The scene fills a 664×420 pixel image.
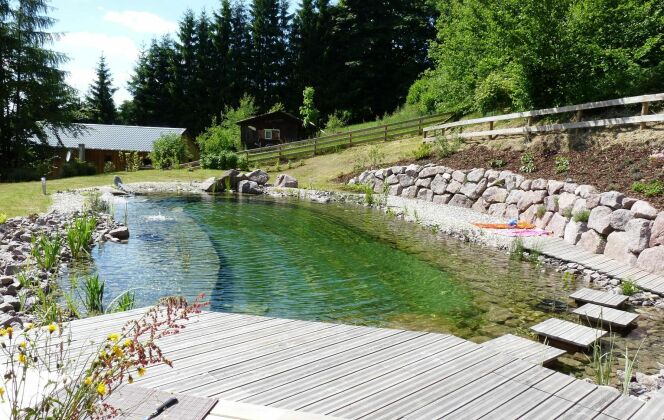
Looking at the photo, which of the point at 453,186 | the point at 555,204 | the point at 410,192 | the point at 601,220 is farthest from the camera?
the point at 410,192

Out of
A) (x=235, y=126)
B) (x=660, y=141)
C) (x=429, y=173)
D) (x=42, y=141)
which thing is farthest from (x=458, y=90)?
(x=42, y=141)

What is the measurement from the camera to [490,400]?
3.47 m

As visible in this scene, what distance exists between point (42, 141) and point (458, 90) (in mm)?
24138

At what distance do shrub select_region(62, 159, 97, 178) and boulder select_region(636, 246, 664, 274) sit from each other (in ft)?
88.3

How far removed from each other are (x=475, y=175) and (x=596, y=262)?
7129 mm

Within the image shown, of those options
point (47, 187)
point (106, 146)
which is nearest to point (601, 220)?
point (47, 187)

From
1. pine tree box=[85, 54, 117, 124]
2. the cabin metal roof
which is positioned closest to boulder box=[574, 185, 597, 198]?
the cabin metal roof

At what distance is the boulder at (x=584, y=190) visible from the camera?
10981 mm

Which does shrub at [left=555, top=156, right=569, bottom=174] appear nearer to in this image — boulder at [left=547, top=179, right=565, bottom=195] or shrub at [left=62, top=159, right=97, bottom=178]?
boulder at [left=547, top=179, right=565, bottom=195]

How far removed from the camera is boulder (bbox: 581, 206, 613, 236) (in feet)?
31.4

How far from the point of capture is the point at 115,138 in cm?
3656

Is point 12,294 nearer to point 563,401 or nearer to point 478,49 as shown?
point 563,401

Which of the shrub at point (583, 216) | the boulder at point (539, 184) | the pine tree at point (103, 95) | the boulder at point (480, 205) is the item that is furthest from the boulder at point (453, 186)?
the pine tree at point (103, 95)

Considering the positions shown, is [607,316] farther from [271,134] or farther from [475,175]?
[271,134]
